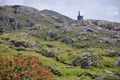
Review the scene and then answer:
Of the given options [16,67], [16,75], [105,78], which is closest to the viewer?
[16,75]

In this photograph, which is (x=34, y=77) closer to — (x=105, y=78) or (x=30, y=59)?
(x=30, y=59)

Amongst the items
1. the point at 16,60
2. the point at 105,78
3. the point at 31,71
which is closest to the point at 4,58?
the point at 16,60

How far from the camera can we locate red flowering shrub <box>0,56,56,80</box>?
5032 centimetres

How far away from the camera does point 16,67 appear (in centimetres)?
5212

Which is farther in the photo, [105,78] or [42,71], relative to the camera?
[105,78]

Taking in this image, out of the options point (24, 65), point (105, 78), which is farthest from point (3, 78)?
point (105, 78)

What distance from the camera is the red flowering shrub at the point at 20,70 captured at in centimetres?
5032

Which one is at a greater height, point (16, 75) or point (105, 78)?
point (16, 75)

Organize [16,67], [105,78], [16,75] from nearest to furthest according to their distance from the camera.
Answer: [16,75]
[16,67]
[105,78]

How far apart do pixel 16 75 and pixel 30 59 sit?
6.55 meters

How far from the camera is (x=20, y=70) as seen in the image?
51.9 meters

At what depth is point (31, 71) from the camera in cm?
5228

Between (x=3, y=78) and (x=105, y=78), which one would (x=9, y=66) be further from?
(x=105, y=78)

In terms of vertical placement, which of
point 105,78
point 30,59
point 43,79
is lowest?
point 105,78
